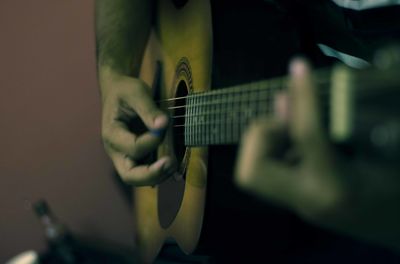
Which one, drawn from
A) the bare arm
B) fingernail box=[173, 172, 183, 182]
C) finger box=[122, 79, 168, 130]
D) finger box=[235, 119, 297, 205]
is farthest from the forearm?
finger box=[235, 119, 297, 205]

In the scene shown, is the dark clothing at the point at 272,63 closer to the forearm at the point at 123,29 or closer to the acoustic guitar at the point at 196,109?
the acoustic guitar at the point at 196,109

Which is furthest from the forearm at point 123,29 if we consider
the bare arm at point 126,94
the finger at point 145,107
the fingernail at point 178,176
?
the fingernail at point 178,176

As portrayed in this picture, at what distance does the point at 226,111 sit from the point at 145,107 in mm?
251

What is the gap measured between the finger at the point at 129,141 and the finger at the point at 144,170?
2 cm

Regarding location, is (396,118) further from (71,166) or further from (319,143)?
(71,166)

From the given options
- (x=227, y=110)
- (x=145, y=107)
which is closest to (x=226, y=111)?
(x=227, y=110)

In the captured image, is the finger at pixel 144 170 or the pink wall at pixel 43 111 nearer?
the finger at pixel 144 170

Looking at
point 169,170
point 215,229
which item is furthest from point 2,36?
point 215,229

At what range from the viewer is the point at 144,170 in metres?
0.82

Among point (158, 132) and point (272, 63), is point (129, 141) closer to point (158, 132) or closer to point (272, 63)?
point (158, 132)

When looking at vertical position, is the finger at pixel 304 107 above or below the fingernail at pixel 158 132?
above

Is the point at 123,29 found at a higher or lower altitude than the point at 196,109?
higher

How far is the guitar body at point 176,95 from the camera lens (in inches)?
30.9

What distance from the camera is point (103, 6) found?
3.47ft
